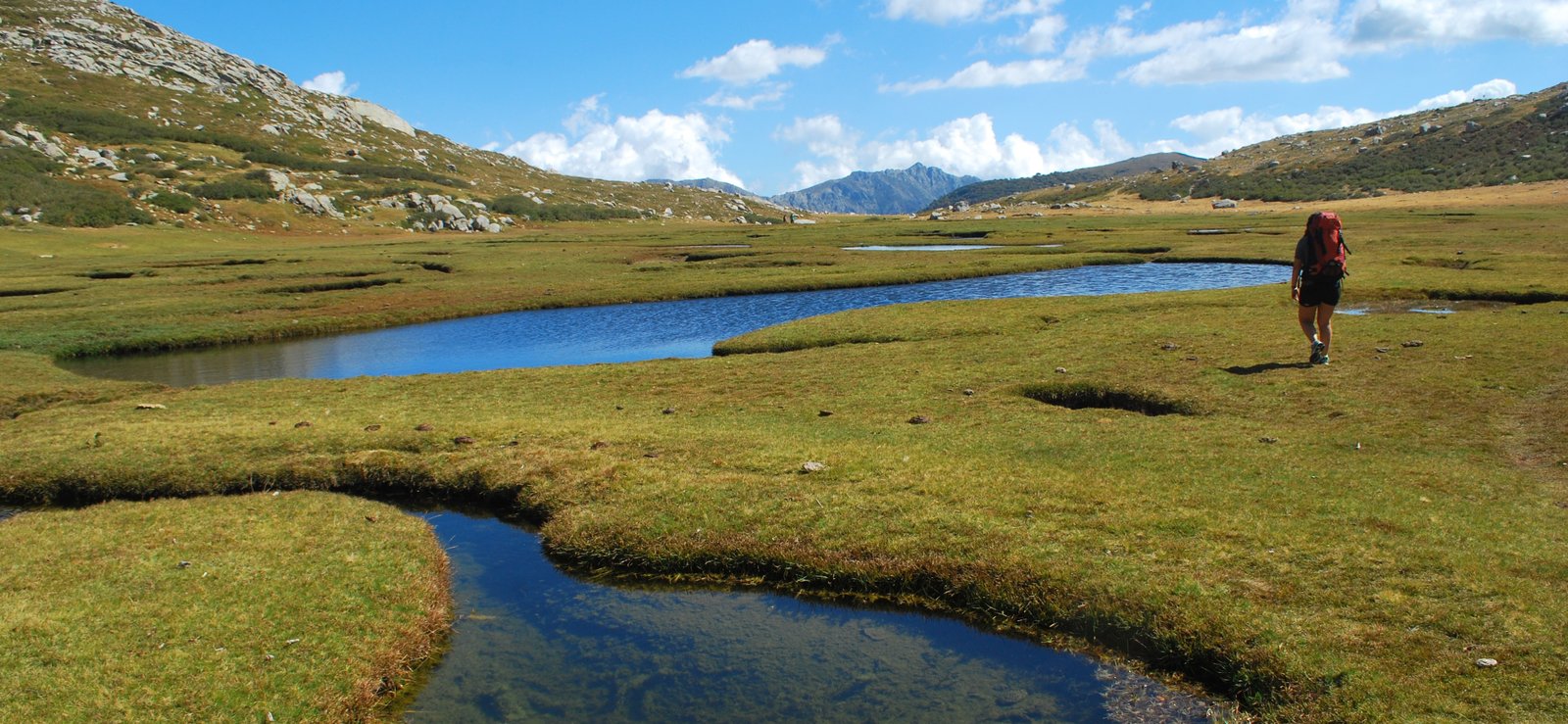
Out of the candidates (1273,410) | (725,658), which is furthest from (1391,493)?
(725,658)

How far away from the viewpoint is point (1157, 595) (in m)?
11.3

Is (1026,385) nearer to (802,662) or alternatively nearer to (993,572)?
(993,572)

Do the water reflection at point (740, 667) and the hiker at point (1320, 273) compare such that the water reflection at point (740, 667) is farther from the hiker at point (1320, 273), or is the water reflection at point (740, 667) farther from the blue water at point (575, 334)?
the blue water at point (575, 334)

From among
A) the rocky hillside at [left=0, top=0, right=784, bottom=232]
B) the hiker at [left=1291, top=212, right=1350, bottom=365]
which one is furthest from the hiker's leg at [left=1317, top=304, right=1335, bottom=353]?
the rocky hillside at [left=0, top=0, right=784, bottom=232]

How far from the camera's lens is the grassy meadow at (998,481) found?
34.2ft

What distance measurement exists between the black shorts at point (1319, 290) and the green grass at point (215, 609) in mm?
21012

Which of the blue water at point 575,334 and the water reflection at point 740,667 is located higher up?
the blue water at point 575,334

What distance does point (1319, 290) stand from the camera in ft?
72.8

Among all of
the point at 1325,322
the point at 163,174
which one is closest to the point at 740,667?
the point at 1325,322

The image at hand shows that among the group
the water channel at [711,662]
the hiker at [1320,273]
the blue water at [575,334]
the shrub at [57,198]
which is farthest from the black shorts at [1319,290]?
the shrub at [57,198]

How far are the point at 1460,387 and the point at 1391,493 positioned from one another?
860cm

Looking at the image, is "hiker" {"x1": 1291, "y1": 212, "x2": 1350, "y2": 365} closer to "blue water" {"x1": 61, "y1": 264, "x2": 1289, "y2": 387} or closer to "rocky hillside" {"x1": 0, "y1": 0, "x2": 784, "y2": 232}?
"blue water" {"x1": 61, "y1": 264, "x2": 1289, "y2": 387}

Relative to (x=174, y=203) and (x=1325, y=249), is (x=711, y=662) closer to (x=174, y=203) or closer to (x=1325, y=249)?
(x=1325, y=249)

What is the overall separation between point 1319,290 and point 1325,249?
3.46ft
